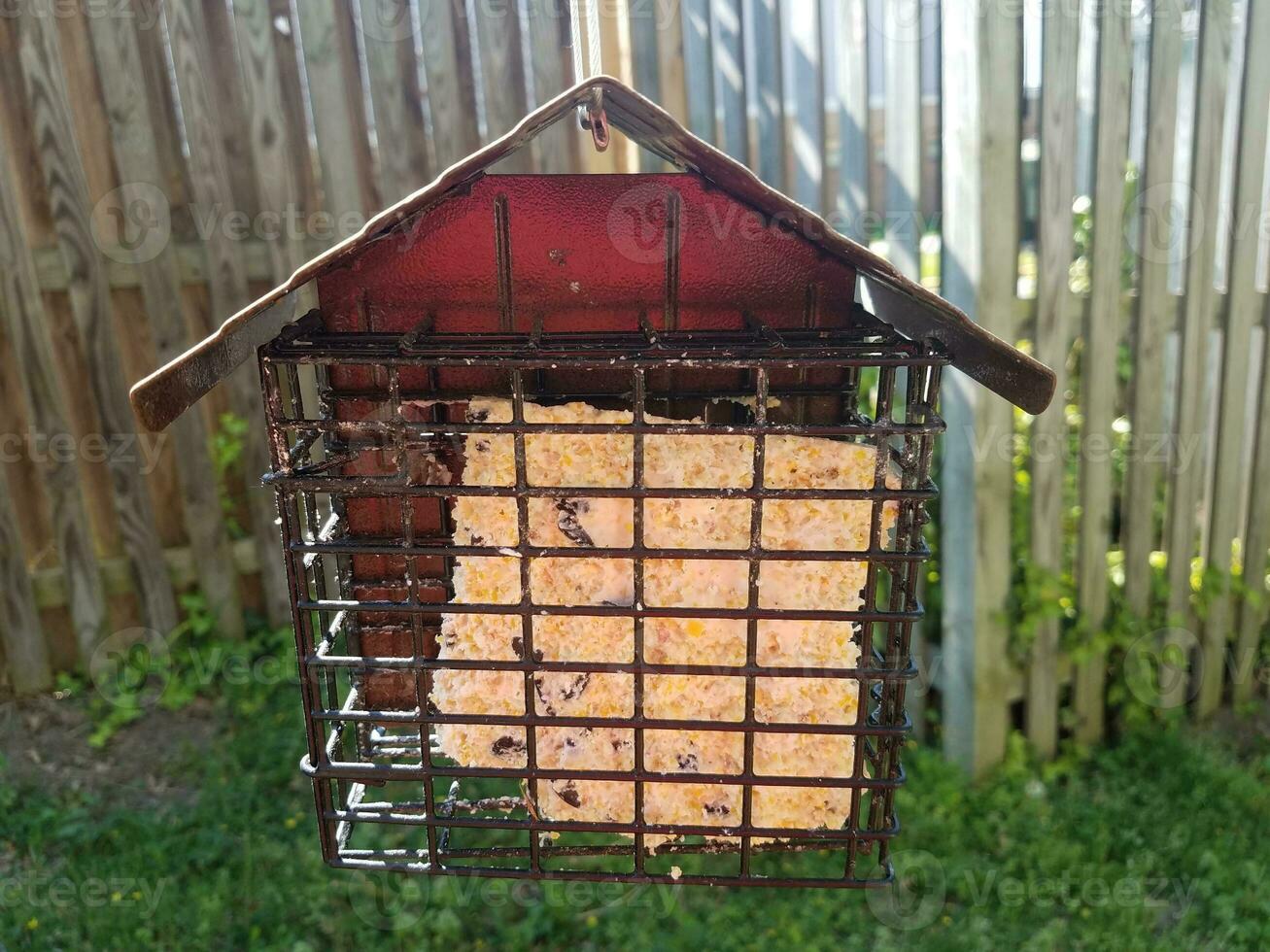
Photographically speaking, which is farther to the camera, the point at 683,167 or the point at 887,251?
the point at 887,251

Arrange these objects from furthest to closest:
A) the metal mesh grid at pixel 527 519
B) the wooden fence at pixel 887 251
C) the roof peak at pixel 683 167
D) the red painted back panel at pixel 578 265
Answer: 1. the wooden fence at pixel 887 251
2. the red painted back panel at pixel 578 265
3. the metal mesh grid at pixel 527 519
4. the roof peak at pixel 683 167

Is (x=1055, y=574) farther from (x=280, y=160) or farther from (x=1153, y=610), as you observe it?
(x=280, y=160)

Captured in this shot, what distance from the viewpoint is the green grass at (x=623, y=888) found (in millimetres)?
2500

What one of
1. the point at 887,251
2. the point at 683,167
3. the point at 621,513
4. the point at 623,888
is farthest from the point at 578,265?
the point at 887,251

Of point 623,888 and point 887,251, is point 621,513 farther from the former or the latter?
point 887,251

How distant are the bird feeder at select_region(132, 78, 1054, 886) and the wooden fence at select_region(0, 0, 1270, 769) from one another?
1747 mm

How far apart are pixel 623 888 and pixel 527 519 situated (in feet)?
6.43

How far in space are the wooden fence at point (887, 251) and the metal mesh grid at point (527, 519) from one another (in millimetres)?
1759

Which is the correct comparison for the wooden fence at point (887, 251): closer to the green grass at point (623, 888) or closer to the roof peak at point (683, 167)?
the green grass at point (623, 888)

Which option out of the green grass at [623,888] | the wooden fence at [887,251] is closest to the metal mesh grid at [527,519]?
the green grass at [623,888]

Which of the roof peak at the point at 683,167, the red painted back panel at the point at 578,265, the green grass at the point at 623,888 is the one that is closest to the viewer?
the roof peak at the point at 683,167

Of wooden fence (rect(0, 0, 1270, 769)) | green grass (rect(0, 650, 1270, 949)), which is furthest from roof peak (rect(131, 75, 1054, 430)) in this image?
green grass (rect(0, 650, 1270, 949))

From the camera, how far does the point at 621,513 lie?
3.84 ft

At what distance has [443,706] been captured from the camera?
1.22 m
